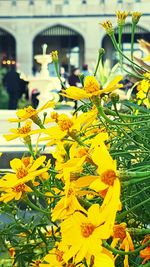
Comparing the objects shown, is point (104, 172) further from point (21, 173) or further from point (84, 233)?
point (21, 173)

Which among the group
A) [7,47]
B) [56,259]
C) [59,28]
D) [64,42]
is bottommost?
[7,47]

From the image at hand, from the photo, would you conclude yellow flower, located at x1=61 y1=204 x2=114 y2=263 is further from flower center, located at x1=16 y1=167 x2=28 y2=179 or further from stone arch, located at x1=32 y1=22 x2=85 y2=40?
stone arch, located at x1=32 y1=22 x2=85 y2=40

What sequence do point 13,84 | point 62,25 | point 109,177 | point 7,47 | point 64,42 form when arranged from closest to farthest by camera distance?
point 109,177 < point 13,84 < point 62,25 < point 64,42 < point 7,47

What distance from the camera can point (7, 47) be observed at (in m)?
29.4

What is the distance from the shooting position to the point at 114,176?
612 millimetres

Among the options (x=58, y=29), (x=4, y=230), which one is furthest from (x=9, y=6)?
(x=4, y=230)

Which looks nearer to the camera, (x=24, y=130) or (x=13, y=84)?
(x=24, y=130)

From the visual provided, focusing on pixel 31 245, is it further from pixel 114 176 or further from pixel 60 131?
pixel 114 176

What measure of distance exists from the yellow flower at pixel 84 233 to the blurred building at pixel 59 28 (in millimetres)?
26676

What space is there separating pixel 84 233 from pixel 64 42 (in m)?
27.7

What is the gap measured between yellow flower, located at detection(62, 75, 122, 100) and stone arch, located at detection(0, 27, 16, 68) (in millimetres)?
27996

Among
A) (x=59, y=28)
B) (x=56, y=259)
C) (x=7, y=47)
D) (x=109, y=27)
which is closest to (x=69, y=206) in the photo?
(x=56, y=259)

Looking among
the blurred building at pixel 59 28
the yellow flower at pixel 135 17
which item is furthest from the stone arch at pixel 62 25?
the yellow flower at pixel 135 17

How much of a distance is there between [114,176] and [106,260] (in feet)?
0.25
